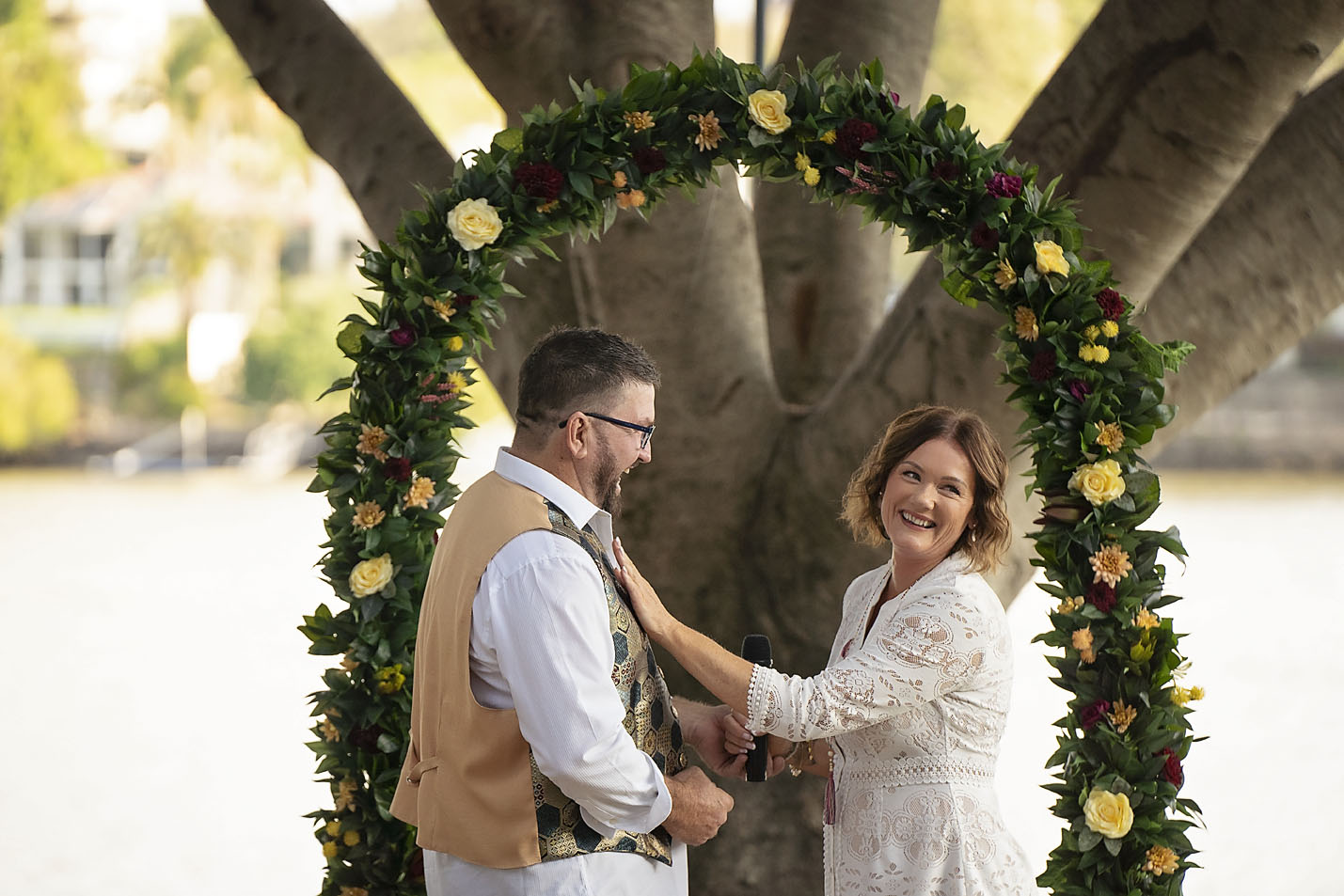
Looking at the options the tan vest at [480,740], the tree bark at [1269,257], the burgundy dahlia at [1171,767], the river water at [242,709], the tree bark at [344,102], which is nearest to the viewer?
the tan vest at [480,740]

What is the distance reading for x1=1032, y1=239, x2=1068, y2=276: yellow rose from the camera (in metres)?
3.28

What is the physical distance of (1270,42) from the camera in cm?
341

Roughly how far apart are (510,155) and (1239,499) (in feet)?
86.0

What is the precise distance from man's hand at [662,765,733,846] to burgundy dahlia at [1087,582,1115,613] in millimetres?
984

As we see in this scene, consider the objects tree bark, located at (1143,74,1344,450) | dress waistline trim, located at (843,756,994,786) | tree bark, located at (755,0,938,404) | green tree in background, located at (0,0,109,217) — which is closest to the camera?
dress waistline trim, located at (843,756,994,786)

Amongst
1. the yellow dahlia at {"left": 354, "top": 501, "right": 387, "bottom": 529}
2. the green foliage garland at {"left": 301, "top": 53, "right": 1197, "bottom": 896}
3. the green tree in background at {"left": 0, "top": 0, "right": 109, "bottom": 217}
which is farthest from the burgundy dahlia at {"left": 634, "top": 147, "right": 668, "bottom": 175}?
the green tree in background at {"left": 0, "top": 0, "right": 109, "bottom": 217}

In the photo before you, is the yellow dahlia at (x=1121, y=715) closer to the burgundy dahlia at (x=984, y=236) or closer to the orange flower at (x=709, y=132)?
the burgundy dahlia at (x=984, y=236)

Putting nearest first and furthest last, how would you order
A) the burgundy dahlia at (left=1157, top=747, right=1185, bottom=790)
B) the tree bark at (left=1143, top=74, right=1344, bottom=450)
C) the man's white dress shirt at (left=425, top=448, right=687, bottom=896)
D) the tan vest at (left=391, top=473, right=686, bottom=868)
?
the man's white dress shirt at (left=425, top=448, right=687, bottom=896), the tan vest at (left=391, top=473, right=686, bottom=868), the burgundy dahlia at (left=1157, top=747, right=1185, bottom=790), the tree bark at (left=1143, top=74, right=1344, bottom=450)

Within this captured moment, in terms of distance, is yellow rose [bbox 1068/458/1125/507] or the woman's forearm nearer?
the woman's forearm

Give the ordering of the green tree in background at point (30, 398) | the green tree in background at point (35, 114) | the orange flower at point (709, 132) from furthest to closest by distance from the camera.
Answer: the green tree in background at point (30, 398), the green tree in background at point (35, 114), the orange flower at point (709, 132)

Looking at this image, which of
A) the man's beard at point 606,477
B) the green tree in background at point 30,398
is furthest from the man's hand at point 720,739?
the green tree in background at point 30,398

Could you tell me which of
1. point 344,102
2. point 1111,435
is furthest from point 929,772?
point 344,102

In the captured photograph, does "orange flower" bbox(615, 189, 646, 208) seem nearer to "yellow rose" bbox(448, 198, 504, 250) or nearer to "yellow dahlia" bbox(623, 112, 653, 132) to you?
"yellow dahlia" bbox(623, 112, 653, 132)

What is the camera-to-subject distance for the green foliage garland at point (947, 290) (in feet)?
10.7
